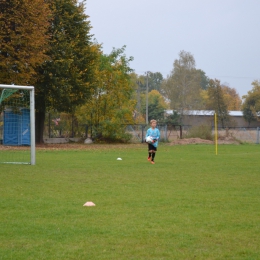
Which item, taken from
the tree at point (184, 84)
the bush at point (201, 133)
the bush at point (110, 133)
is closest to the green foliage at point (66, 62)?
the bush at point (110, 133)

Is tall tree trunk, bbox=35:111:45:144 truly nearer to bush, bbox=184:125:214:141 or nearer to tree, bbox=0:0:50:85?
tree, bbox=0:0:50:85

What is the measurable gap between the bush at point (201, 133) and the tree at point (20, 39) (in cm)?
1821

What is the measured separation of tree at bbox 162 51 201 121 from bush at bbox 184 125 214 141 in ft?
123

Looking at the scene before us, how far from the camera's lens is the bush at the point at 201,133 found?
45.0m

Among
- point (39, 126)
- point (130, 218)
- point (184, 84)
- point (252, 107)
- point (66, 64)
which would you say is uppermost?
point (184, 84)

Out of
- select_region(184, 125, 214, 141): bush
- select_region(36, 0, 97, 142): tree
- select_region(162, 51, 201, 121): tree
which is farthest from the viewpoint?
select_region(162, 51, 201, 121): tree

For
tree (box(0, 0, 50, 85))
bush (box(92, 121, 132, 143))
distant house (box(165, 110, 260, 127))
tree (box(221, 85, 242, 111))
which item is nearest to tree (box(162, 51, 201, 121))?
distant house (box(165, 110, 260, 127))

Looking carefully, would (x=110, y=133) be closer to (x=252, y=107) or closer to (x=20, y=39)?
(x=20, y=39)

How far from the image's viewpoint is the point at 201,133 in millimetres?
45094

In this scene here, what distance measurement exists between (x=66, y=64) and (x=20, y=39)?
189 inches

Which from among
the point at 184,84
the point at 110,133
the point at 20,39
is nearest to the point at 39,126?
the point at 110,133

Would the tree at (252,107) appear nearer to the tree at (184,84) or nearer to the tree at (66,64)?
the tree at (184,84)

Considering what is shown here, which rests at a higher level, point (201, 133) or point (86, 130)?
point (86, 130)

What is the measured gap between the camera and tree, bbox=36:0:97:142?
3538 cm
